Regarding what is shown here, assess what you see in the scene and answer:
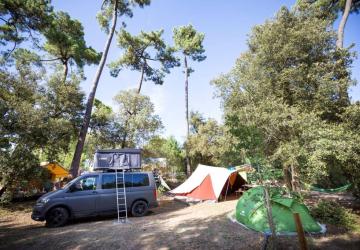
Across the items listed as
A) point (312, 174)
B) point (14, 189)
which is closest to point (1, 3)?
point (14, 189)

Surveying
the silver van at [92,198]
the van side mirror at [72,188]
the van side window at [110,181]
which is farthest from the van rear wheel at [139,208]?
the van side mirror at [72,188]

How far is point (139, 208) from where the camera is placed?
9883mm

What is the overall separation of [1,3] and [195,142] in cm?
1774

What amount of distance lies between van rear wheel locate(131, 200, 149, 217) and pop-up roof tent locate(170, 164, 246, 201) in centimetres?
438

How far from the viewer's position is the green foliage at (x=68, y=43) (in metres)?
15.4

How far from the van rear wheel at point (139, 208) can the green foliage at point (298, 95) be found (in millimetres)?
5610

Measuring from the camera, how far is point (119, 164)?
10.3 metres

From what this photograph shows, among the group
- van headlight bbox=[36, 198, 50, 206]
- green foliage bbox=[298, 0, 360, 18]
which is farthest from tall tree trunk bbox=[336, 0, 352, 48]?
van headlight bbox=[36, 198, 50, 206]

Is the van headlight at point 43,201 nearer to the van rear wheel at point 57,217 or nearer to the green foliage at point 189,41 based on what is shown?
the van rear wheel at point 57,217

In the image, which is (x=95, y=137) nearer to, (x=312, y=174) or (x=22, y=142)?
(x=22, y=142)

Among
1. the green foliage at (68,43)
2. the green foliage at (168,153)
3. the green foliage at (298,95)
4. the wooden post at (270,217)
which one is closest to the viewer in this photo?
the wooden post at (270,217)

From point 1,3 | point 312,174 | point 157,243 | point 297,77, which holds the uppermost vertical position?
point 1,3

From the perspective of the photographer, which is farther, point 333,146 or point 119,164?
point 119,164

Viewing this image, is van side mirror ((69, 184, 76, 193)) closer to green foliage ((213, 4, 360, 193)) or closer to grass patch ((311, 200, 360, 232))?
green foliage ((213, 4, 360, 193))
